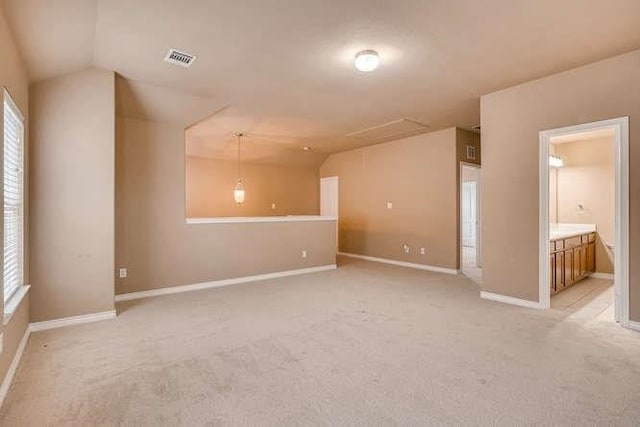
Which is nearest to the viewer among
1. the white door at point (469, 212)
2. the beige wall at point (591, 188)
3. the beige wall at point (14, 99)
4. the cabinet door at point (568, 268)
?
the beige wall at point (14, 99)

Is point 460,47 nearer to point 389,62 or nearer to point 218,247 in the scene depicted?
point 389,62

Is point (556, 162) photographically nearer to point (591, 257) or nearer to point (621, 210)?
point (591, 257)

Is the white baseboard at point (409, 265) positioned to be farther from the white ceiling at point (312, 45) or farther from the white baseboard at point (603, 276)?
the white ceiling at point (312, 45)

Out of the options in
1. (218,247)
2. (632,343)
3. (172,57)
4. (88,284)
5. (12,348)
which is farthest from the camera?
(218,247)

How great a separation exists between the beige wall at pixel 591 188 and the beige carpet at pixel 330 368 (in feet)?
9.37

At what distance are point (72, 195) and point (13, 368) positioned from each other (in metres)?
1.65

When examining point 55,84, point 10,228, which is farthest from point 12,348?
point 55,84

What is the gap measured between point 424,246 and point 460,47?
13.4 feet

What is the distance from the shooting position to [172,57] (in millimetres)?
3145

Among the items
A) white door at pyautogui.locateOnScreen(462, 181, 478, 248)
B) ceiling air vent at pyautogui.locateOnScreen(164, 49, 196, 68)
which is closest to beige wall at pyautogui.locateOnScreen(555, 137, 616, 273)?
white door at pyautogui.locateOnScreen(462, 181, 478, 248)

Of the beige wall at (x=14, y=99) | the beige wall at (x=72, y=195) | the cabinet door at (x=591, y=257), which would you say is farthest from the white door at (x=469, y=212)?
the beige wall at (x=14, y=99)

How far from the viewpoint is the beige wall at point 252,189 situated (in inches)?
287

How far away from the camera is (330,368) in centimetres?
242

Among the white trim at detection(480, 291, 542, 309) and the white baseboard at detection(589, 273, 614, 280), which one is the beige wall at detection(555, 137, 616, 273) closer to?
the white baseboard at detection(589, 273, 614, 280)
